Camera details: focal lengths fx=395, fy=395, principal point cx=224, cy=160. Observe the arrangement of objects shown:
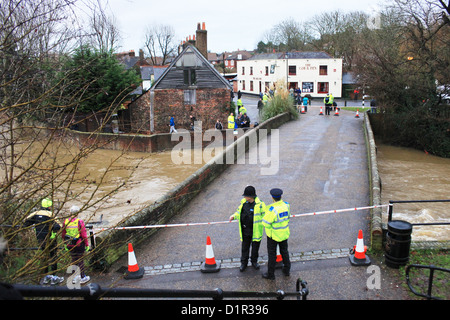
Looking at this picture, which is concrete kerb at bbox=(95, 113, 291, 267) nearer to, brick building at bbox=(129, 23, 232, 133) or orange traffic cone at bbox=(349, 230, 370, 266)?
orange traffic cone at bbox=(349, 230, 370, 266)

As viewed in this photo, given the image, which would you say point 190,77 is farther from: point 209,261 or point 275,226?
point 275,226

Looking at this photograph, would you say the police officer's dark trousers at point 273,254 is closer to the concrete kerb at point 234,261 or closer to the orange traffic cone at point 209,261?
the concrete kerb at point 234,261

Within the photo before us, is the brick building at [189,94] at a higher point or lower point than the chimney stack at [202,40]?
lower

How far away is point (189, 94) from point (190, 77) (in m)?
1.36

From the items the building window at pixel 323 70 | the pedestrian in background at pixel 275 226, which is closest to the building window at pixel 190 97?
the pedestrian in background at pixel 275 226

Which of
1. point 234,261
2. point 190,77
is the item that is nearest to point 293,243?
point 234,261

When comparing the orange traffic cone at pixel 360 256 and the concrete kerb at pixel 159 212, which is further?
the concrete kerb at pixel 159 212

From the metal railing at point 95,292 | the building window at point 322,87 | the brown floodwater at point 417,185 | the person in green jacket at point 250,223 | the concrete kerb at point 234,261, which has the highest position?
the building window at point 322,87

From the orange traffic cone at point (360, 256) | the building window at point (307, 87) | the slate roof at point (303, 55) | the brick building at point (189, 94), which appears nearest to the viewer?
the orange traffic cone at point (360, 256)

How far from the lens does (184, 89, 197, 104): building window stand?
31062mm

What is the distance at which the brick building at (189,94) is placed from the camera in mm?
30703

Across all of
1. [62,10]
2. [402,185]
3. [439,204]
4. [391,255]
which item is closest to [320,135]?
[402,185]
